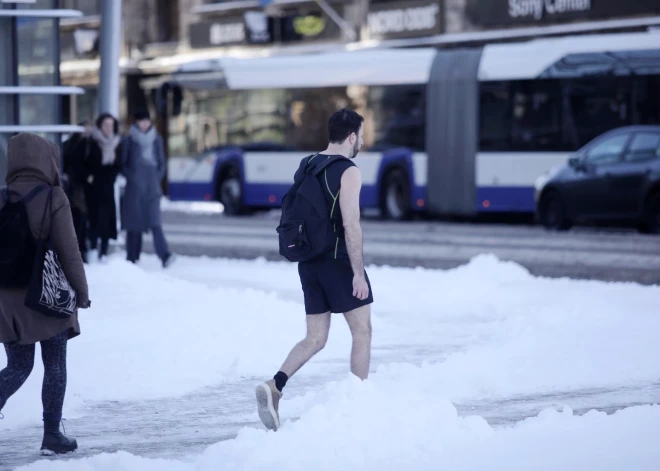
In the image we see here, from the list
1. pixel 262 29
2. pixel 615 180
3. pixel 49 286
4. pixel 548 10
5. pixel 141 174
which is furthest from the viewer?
pixel 262 29

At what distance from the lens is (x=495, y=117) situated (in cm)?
2616

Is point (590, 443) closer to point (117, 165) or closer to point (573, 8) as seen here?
point (117, 165)

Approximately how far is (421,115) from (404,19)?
369 inches

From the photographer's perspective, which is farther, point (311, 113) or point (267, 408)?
point (311, 113)

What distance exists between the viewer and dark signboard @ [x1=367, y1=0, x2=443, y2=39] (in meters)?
35.2

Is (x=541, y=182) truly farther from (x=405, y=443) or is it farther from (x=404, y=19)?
(x=405, y=443)

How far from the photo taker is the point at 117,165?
15.8m

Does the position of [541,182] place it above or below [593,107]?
below

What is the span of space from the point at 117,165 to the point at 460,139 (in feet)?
38.8

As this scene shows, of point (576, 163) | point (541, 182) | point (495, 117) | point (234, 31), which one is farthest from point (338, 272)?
point (234, 31)

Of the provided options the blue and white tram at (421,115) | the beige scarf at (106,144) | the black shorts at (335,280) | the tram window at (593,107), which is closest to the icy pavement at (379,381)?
the black shorts at (335,280)

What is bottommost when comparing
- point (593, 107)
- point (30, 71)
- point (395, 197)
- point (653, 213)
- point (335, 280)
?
point (395, 197)

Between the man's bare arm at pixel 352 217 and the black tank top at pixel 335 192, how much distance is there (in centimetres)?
4

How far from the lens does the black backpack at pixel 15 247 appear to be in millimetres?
6520
